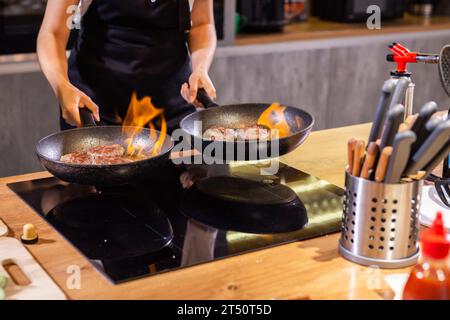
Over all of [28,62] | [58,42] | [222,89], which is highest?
[58,42]

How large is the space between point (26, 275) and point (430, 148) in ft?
2.32

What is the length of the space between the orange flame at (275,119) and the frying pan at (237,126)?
0.01 metres

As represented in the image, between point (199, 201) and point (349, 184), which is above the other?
point (349, 184)

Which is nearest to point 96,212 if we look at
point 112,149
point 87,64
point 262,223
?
point 112,149

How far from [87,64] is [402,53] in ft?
3.69

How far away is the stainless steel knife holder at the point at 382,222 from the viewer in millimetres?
1160

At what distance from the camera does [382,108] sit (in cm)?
116

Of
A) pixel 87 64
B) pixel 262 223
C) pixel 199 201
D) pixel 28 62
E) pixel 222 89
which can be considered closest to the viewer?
pixel 262 223

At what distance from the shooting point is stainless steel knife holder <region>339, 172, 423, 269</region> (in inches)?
45.7

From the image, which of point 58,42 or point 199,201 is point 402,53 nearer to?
point 199,201

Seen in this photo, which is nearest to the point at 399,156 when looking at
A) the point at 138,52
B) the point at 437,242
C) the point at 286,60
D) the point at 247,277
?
the point at 437,242

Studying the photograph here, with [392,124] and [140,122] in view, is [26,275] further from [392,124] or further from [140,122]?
[140,122]

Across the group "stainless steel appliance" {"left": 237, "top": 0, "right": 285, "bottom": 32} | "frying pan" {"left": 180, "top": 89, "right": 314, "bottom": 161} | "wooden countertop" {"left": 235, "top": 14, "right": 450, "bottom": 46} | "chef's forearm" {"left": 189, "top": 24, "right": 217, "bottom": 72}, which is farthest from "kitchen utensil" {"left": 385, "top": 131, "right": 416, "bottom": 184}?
"stainless steel appliance" {"left": 237, "top": 0, "right": 285, "bottom": 32}

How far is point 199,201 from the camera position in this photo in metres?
1.51
